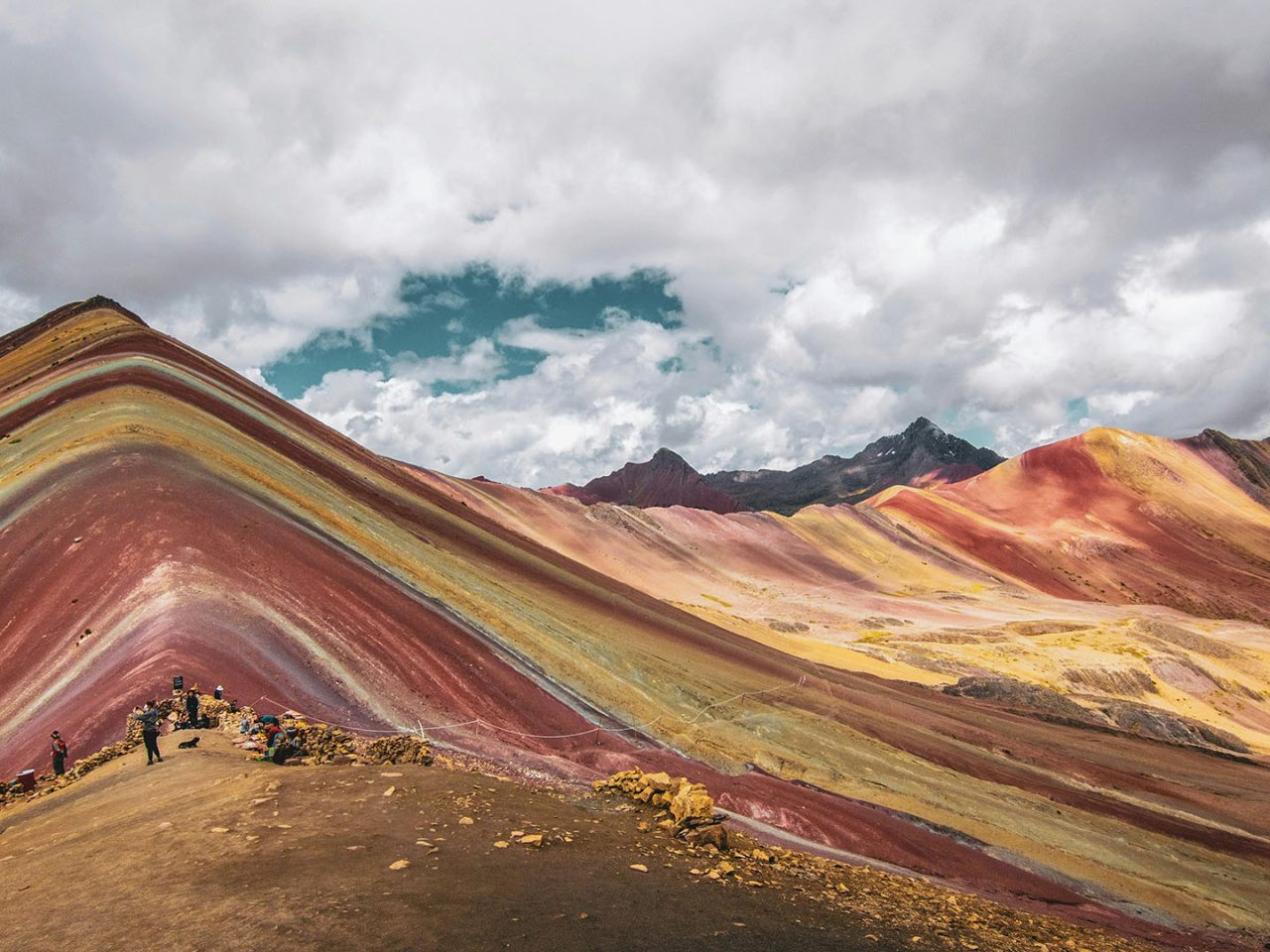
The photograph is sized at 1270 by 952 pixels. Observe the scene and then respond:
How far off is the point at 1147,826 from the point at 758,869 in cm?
2932

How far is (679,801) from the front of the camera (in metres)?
14.3

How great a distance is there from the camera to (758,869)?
12.6m

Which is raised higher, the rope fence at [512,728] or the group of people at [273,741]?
the group of people at [273,741]

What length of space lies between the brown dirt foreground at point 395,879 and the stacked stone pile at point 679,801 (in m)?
0.49

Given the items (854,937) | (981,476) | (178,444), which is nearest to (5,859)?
(854,937)

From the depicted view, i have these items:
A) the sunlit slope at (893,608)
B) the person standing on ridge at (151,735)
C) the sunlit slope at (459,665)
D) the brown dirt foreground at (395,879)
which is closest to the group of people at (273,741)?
the brown dirt foreground at (395,879)

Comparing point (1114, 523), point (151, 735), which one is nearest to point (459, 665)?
point (151, 735)

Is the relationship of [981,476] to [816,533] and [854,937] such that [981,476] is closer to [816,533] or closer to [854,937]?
[816,533]

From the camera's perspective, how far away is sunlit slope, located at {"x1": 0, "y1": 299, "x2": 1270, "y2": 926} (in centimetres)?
2130

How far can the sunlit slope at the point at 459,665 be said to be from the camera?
21.3 m

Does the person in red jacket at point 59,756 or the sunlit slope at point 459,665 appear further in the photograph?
the sunlit slope at point 459,665

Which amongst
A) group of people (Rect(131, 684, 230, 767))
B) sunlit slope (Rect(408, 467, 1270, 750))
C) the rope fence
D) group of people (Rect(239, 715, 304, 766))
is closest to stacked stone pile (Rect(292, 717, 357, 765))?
group of people (Rect(239, 715, 304, 766))

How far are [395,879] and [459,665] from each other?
56.4ft

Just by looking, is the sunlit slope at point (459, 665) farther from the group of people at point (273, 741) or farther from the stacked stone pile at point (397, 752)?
the stacked stone pile at point (397, 752)
